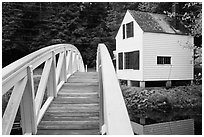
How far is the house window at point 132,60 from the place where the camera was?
515 inches

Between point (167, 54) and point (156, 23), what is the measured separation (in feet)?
5.47

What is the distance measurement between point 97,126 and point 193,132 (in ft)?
26.7

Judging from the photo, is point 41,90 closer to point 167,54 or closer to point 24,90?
point 24,90

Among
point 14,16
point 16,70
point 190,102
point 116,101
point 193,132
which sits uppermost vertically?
point 14,16

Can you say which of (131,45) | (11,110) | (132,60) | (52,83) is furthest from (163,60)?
(11,110)

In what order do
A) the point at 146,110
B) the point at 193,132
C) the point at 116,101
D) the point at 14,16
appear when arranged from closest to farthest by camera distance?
the point at 116,101, the point at 193,132, the point at 146,110, the point at 14,16

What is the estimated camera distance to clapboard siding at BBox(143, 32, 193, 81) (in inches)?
494

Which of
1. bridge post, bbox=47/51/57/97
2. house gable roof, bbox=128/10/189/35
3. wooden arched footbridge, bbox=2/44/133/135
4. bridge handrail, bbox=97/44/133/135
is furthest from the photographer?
house gable roof, bbox=128/10/189/35

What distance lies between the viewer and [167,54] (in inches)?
513

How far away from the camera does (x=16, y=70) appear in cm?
180

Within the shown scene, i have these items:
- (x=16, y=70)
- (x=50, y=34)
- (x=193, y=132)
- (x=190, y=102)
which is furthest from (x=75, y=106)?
(x=50, y=34)

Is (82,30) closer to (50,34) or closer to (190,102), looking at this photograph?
(50,34)

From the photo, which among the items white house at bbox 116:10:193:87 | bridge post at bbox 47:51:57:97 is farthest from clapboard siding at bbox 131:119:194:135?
bridge post at bbox 47:51:57:97

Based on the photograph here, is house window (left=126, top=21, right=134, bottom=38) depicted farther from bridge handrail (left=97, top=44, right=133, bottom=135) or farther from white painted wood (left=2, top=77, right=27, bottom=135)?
bridge handrail (left=97, top=44, right=133, bottom=135)
